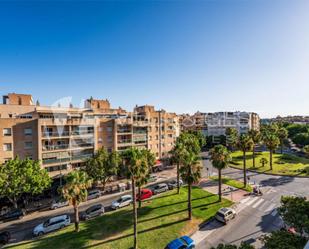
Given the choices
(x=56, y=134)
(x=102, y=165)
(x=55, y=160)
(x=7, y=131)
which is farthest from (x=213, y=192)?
(x=7, y=131)

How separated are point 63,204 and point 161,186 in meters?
18.5

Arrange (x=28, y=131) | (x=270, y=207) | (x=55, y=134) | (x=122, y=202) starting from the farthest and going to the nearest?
1. (x=55, y=134)
2. (x=28, y=131)
3. (x=122, y=202)
4. (x=270, y=207)

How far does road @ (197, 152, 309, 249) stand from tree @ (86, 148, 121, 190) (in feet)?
71.2

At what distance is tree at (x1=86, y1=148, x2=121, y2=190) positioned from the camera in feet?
124

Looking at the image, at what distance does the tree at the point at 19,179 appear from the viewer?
2914 centimetres

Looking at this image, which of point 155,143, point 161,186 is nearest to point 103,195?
point 161,186

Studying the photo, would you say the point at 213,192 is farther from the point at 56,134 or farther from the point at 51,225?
the point at 56,134

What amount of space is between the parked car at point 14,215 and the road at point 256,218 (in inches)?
1108

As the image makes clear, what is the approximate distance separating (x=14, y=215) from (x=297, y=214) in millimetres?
37805

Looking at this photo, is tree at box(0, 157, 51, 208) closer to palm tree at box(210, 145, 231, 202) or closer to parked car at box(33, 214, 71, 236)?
parked car at box(33, 214, 71, 236)

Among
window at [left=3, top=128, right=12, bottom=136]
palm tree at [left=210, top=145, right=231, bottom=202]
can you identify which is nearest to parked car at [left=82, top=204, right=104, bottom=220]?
palm tree at [left=210, top=145, right=231, bottom=202]

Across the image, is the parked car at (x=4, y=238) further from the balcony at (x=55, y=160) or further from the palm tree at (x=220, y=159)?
the palm tree at (x=220, y=159)

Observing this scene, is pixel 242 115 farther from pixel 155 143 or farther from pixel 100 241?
pixel 100 241

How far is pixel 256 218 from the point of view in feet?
90.1
